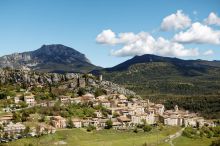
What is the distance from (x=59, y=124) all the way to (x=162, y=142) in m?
24.8

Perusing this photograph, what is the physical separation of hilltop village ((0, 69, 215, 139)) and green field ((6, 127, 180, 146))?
9.87 ft

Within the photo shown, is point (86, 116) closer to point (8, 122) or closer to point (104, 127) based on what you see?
point (104, 127)

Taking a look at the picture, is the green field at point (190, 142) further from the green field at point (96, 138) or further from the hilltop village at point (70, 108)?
the hilltop village at point (70, 108)

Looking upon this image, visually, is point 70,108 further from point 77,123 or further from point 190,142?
point 190,142

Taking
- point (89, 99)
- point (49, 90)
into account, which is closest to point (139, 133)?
point (89, 99)

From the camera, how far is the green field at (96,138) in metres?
88.1

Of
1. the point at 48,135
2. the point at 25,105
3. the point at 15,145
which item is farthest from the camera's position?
the point at 25,105

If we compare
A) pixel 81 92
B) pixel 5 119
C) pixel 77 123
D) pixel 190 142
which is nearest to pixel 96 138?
pixel 77 123

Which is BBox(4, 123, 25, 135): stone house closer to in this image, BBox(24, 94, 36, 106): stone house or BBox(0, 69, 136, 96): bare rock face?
BBox(24, 94, 36, 106): stone house

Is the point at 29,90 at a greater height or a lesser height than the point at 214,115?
greater

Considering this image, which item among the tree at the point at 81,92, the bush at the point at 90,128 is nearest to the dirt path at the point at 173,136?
the bush at the point at 90,128

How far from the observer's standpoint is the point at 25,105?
372ft

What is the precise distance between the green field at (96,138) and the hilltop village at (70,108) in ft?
9.87

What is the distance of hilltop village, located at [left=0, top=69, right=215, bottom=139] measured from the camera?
10000 cm
